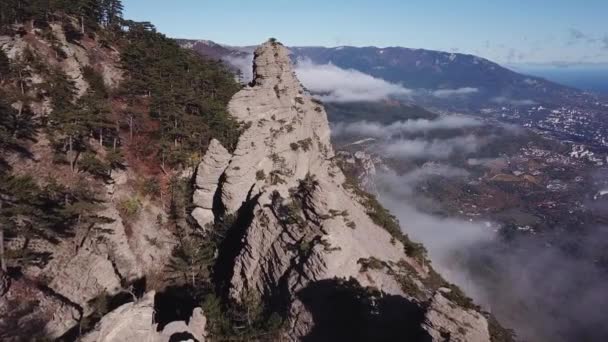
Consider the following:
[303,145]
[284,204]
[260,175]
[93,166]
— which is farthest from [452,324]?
[303,145]

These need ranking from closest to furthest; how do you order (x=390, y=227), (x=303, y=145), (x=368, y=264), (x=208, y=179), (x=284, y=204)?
(x=368, y=264) < (x=284, y=204) < (x=208, y=179) < (x=390, y=227) < (x=303, y=145)

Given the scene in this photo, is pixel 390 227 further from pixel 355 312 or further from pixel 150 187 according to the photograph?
pixel 150 187

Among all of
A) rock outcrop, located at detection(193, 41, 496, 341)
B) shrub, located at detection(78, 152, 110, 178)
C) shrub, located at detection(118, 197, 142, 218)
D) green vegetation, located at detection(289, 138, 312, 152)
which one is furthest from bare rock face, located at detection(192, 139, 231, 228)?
green vegetation, located at detection(289, 138, 312, 152)

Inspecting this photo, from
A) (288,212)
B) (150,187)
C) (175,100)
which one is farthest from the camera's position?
(175,100)

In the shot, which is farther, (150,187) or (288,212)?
(150,187)

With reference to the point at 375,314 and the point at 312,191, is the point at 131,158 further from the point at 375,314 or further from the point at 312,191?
the point at 375,314

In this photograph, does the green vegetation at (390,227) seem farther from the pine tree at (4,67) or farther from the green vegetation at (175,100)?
the pine tree at (4,67)

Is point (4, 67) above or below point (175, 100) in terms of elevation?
above

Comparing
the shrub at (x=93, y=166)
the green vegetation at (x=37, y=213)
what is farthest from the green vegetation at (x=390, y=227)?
the green vegetation at (x=37, y=213)
